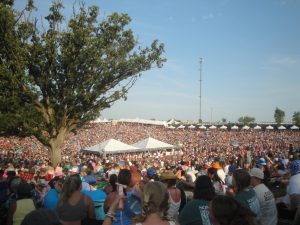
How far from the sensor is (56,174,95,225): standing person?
163 inches

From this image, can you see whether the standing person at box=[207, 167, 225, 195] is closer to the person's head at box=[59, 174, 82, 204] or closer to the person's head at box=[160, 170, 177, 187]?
the person's head at box=[160, 170, 177, 187]

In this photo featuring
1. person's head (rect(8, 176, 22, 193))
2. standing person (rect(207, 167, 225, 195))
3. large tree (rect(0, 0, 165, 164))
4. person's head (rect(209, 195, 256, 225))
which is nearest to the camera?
person's head (rect(209, 195, 256, 225))

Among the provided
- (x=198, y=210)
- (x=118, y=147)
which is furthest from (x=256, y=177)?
(x=118, y=147)

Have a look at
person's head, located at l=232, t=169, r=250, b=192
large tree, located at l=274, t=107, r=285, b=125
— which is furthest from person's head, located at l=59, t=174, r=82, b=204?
large tree, located at l=274, t=107, r=285, b=125

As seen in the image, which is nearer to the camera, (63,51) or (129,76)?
(63,51)

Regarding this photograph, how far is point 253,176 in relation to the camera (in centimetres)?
446

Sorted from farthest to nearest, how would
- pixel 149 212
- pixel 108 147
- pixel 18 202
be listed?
pixel 108 147 < pixel 18 202 < pixel 149 212

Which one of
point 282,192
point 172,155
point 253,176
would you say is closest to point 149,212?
point 253,176

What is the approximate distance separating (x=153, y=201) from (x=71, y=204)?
6.15 ft

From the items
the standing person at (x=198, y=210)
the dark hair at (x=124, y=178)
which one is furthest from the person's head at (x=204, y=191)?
the dark hair at (x=124, y=178)

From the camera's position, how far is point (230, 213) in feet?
8.21

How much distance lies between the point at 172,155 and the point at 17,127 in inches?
601

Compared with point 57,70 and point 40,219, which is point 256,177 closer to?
point 40,219

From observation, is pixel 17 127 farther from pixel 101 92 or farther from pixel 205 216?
pixel 205 216
